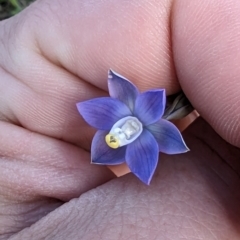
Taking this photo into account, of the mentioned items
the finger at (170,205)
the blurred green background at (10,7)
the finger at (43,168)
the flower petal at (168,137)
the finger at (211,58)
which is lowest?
the blurred green background at (10,7)

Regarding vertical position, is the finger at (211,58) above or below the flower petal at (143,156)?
above

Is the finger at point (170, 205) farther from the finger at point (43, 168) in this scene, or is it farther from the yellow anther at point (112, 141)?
the yellow anther at point (112, 141)

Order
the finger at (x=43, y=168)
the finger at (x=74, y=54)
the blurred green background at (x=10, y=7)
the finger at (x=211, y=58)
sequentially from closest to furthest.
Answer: the finger at (x=211, y=58), the finger at (x=74, y=54), the finger at (x=43, y=168), the blurred green background at (x=10, y=7)

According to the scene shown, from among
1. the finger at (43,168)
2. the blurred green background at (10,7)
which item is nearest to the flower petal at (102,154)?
the finger at (43,168)

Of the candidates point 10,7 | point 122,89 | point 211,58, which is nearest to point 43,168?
point 122,89

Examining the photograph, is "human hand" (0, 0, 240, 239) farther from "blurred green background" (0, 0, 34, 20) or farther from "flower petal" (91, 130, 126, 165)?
"blurred green background" (0, 0, 34, 20)

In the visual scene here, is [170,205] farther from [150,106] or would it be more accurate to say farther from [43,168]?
[43,168]
